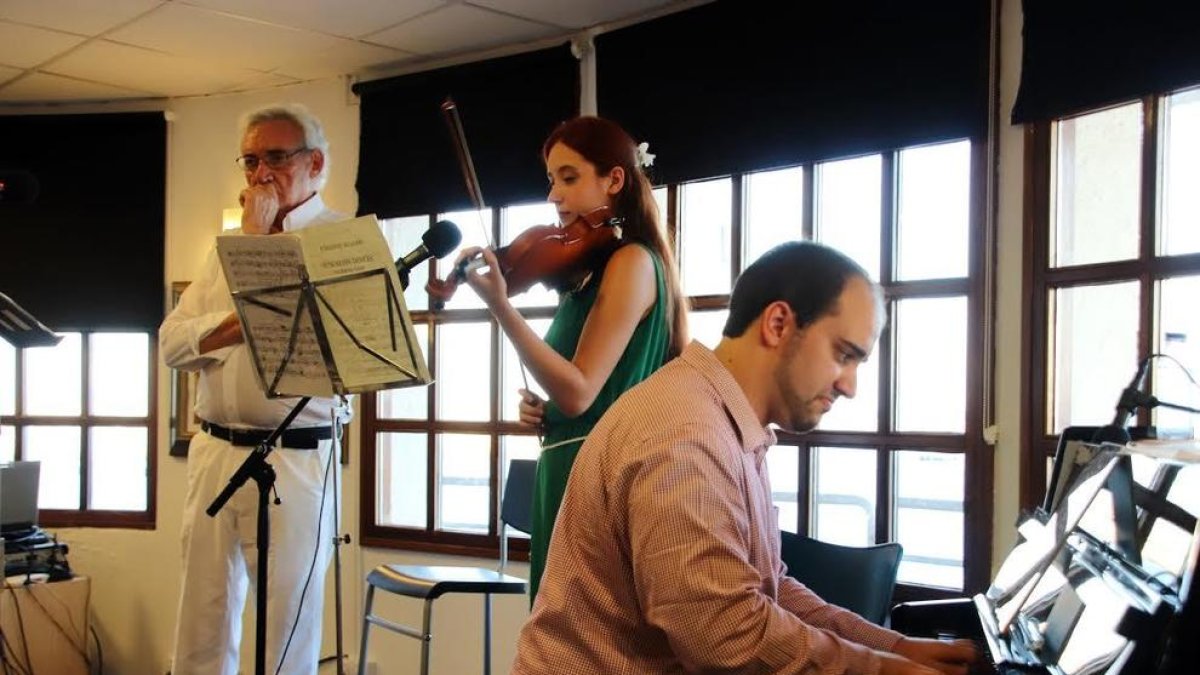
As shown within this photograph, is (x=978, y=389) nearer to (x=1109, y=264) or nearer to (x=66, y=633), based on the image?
(x=1109, y=264)

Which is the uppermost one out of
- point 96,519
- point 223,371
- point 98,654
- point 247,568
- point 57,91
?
point 57,91

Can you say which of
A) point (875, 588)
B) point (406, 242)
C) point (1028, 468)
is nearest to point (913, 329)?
point (1028, 468)

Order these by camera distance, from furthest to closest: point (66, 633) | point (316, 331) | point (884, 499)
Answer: point (66, 633)
point (884, 499)
point (316, 331)

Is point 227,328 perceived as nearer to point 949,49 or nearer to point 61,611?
point 949,49

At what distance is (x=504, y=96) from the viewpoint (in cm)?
368

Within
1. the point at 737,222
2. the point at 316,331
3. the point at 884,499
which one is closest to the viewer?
the point at 316,331

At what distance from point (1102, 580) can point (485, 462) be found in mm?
2860

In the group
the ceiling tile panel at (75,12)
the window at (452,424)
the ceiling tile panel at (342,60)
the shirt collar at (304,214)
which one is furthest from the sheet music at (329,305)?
the ceiling tile panel at (342,60)

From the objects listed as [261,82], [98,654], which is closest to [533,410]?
[261,82]

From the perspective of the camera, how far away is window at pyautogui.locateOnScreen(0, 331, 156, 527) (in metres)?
4.56

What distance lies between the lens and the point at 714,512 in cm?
114

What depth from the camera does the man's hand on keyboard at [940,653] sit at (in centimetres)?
130

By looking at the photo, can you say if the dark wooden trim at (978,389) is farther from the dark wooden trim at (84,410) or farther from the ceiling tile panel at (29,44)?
the dark wooden trim at (84,410)

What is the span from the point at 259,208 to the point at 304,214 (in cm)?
15
